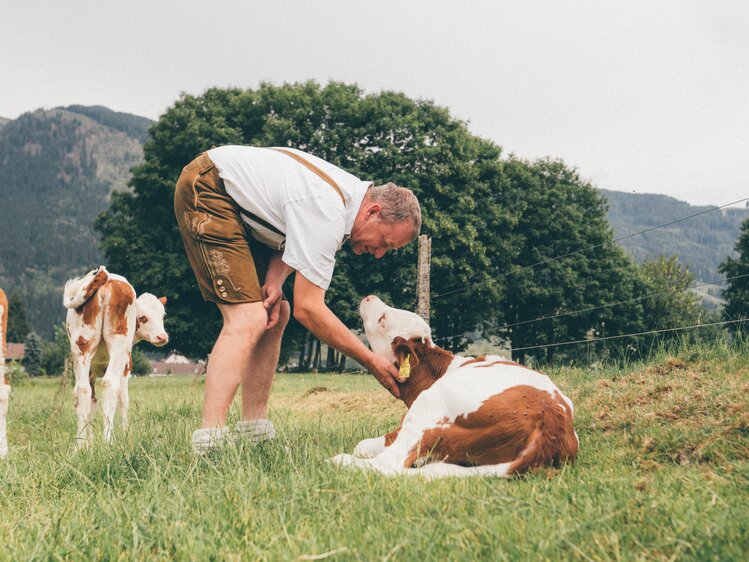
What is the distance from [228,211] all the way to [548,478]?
103 inches

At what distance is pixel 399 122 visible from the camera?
27.0 m

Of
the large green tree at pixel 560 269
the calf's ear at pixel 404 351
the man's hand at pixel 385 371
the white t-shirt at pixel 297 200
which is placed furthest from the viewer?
the large green tree at pixel 560 269

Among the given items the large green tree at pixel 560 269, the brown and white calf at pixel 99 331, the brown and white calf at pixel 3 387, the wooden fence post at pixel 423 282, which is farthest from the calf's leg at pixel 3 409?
the large green tree at pixel 560 269

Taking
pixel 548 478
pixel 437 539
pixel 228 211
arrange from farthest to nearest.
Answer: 1. pixel 228 211
2. pixel 548 478
3. pixel 437 539

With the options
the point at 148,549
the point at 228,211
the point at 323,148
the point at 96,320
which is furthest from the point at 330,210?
the point at 323,148

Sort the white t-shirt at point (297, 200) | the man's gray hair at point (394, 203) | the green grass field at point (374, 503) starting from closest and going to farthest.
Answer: the green grass field at point (374, 503), the white t-shirt at point (297, 200), the man's gray hair at point (394, 203)

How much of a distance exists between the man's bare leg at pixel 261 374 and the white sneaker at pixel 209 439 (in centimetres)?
86

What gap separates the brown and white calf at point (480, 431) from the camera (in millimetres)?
3822

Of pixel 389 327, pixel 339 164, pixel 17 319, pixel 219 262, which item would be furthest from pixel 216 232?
pixel 17 319

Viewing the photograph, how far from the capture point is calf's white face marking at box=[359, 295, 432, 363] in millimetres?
4969

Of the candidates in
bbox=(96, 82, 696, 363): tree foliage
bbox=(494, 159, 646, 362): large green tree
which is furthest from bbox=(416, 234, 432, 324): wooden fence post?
bbox=(494, 159, 646, 362): large green tree

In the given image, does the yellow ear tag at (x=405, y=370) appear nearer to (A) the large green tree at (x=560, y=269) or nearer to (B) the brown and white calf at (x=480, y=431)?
(B) the brown and white calf at (x=480, y=431)

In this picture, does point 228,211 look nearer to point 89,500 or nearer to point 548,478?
point 89,500

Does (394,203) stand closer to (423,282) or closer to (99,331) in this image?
(99,331)
